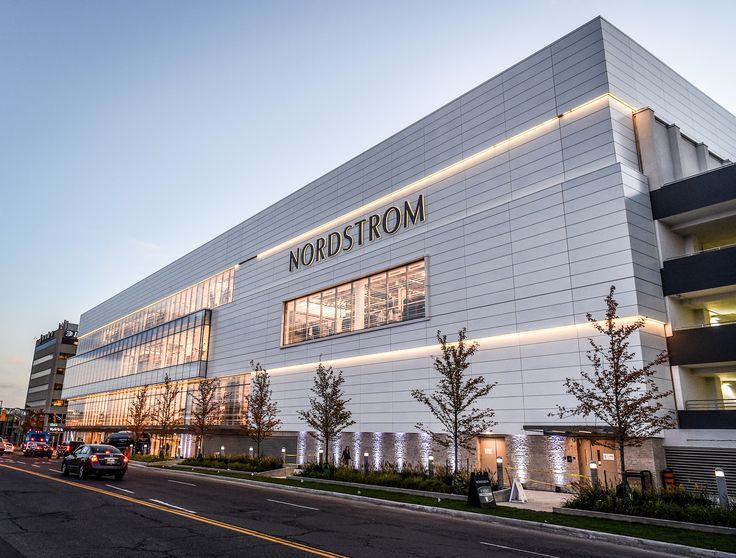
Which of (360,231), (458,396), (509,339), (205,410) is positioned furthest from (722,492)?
(205,410)

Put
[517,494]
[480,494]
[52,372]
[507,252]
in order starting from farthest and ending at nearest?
[52,372] < [507,252] < [517,494] < [480,494]

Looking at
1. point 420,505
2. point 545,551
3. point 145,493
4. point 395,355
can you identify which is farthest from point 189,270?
point 545,551

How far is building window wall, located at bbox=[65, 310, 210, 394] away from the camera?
2180 inches

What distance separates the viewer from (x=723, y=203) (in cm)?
2364

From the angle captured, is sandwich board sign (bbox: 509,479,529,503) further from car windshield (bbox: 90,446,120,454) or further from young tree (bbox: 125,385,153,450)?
young tree (bbox: 125,385,153,450)

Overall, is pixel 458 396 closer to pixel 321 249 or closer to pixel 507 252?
pixel 507 252

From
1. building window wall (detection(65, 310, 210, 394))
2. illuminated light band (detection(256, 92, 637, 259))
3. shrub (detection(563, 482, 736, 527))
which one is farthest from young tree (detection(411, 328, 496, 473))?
building window wall (detection(65, 310, 210, 394))

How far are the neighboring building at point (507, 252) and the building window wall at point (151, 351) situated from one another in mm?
11396

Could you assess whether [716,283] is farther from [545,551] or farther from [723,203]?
[545,551]

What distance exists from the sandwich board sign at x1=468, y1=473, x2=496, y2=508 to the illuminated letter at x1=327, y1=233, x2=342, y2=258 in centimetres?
2409

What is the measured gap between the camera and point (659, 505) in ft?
50.9

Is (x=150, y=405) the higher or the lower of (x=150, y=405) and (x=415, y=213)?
the lower

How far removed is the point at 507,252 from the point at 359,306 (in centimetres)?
1296

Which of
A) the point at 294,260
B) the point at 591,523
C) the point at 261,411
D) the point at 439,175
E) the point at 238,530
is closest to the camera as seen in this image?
the point at 238,530
